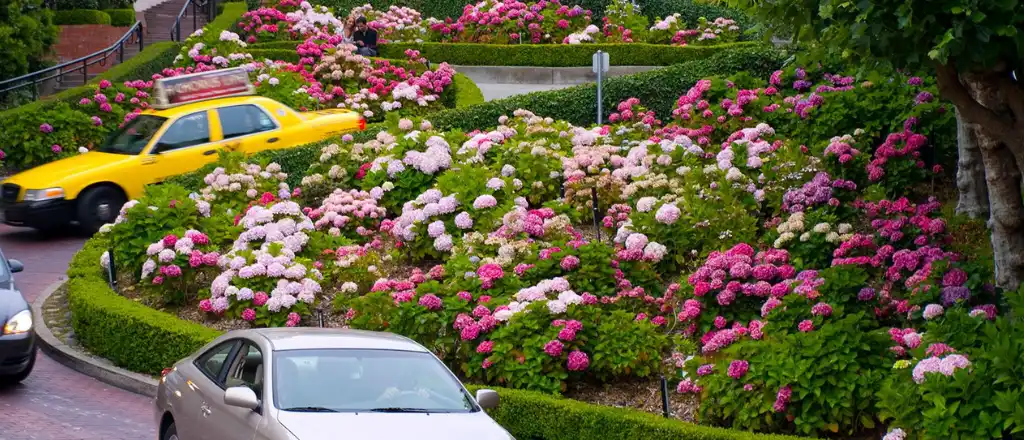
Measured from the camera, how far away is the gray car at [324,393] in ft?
25.6

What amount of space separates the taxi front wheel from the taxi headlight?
1.03 feet

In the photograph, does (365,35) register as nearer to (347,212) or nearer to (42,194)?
(42,194)

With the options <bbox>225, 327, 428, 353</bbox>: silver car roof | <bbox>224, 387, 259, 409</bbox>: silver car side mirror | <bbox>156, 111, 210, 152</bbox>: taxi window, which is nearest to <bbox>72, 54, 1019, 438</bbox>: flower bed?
<bbox>156, 111, 210, 152</bbox>: taxi window

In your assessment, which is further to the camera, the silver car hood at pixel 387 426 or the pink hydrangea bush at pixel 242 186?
the pink hydrangea bush at pixel 242 186

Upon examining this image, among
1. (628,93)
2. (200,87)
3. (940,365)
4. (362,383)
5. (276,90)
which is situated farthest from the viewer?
(276,90)

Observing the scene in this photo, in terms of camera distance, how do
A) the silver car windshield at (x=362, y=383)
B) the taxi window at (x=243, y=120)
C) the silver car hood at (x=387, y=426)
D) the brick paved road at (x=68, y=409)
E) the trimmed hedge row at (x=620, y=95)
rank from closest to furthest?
the silver car hood at (x=387, y=426)
the silver car windshield at (x=362, y=383)
the brick paved road at (x=68, y=409)
the taxi window at (x=243, y=120)
the trimmed hedge row at (x=620, y=95)

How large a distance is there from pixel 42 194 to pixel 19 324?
6307 mm

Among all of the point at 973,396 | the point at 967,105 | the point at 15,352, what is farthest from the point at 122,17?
the point at 973,396

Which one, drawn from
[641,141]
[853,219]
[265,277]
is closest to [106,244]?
[265,277]

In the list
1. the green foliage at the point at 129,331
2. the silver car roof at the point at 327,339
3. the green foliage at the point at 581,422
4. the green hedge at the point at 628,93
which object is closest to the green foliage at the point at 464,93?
the green hedge at the point at 628,93

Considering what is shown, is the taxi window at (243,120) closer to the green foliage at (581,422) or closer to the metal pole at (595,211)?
the metal pole at (595,211)

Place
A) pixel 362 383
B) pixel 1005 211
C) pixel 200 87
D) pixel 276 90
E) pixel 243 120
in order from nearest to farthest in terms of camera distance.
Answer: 1. pixel 362 383
2. pixel 1005 211
3. pixel 243 120
4. pixel 200 87
5. pixel 276 90

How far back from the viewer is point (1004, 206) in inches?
447

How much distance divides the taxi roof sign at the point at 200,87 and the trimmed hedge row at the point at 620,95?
6.53 feet
